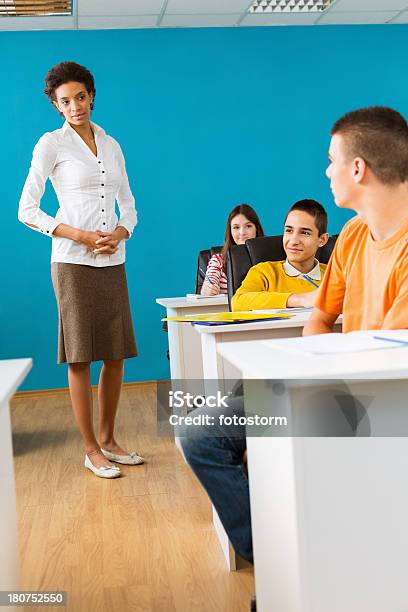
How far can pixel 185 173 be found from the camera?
5766 mm

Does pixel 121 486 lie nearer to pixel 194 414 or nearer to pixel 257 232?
pixel 194 414

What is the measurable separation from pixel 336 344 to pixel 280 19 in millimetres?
4739

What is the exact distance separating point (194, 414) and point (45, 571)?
2.52ft

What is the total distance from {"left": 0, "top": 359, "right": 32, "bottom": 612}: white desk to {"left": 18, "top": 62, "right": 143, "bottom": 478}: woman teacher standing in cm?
156

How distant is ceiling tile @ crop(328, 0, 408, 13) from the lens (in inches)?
212

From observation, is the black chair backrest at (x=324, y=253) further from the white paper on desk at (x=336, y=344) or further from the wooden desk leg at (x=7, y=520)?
the wooden desk leg at (x=7, y=520)

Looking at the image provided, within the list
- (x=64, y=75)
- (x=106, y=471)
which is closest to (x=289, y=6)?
(x=64, y=75)

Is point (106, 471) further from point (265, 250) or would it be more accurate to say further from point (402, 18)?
point (402, 18)

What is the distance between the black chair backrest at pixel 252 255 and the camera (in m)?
3.08

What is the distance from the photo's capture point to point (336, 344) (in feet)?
4.83

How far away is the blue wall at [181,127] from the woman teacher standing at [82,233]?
2.38 meters

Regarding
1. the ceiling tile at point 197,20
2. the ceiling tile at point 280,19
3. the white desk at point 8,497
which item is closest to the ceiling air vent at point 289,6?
the ceiling tile at point 280,19

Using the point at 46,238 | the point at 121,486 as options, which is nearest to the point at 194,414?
the point at 121,486

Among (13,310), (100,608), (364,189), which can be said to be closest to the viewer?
(364,189)
